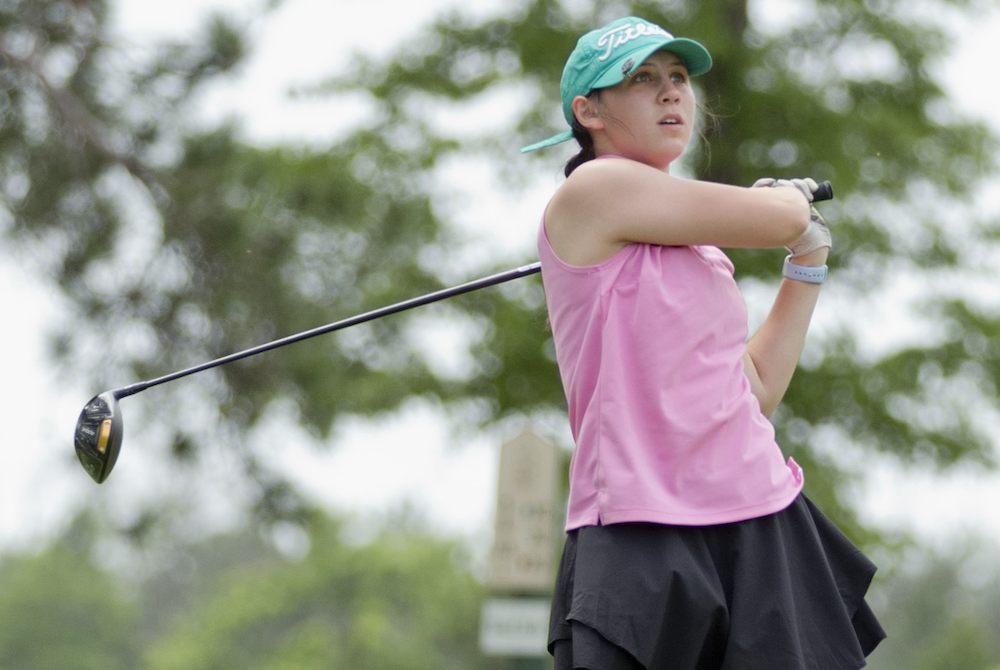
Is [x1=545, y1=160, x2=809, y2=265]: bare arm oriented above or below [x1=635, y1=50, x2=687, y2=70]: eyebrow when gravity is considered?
below

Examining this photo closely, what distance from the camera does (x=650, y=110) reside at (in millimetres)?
1662

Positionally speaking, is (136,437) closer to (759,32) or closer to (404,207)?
(404,207)

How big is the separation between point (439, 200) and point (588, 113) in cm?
595

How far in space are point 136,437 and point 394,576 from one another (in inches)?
1000

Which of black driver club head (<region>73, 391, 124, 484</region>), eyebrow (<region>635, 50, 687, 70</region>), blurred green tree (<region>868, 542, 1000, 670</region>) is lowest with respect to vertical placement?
blurred green tree (<region>868, 542, 1000, 670</region>)

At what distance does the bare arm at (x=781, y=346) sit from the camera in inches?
70.8

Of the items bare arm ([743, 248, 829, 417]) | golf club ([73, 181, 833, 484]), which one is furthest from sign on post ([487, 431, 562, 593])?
bare arm ([743, 248, 829, 417])

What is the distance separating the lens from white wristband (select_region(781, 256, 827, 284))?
178 centimetres

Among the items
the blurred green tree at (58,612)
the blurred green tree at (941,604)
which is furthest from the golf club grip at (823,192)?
the blurred green tree at (941,604)

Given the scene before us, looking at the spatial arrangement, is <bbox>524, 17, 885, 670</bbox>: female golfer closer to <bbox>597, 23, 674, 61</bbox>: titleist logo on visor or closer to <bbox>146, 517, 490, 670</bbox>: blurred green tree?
<bbox>597, 23, 674, 61</bbox>: titleist logo on visor

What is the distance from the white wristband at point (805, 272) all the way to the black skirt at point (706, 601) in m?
0.37

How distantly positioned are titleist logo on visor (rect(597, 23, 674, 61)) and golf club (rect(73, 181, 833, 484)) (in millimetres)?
392

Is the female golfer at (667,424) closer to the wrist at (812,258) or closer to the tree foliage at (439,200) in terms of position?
the wrist at (812,258)

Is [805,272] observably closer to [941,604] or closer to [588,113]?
[588,113]
